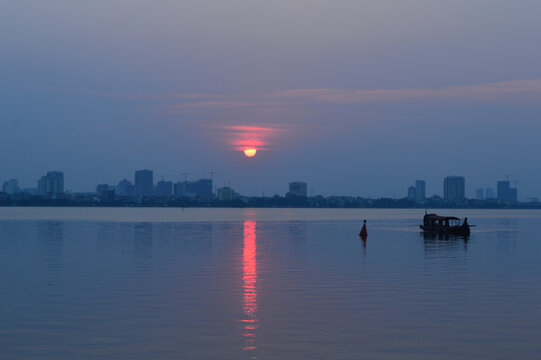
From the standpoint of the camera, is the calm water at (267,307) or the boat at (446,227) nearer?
the calm water at (267,307)

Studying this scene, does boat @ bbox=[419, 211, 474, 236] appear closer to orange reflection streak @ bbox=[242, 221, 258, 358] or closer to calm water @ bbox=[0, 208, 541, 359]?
calm water @ bbox=[0, 208, 541, 359]

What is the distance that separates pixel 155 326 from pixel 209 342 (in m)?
4.39

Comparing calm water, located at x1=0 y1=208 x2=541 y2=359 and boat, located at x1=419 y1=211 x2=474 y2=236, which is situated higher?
boat, located at x1=419 y1=211 x2=474 y2=236

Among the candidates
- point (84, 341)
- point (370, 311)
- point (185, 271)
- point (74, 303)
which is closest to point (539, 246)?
point (185, 271)

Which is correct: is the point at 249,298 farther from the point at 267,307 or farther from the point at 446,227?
the point at 446,227

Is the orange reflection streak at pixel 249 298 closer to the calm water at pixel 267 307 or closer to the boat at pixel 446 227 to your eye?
the calm water at pixel 267 307

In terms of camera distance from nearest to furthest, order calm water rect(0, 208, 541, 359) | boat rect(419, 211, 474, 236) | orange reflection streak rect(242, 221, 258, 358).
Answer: calm water rect(0, 208, 541, 359), orange reflection streak rect(242, 221, 258, 358), boat rect(419, 211, 474, 236)

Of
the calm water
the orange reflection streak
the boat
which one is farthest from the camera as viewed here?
the boat

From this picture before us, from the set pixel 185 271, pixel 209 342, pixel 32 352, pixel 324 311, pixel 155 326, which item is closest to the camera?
pixel 32 352

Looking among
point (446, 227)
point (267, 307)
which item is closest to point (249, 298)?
point (267, 307)

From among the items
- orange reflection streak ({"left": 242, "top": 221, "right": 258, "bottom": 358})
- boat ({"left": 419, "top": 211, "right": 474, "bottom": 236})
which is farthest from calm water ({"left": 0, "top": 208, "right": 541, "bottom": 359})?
boat ({"left": 419, "top": 211, "right": 474, "bottom": 236})

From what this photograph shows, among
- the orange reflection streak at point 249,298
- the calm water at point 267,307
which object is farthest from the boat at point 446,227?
the orange reflection streak at point 249,298

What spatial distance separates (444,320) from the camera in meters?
34.4

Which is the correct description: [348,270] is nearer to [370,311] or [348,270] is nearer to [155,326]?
[370,311]
